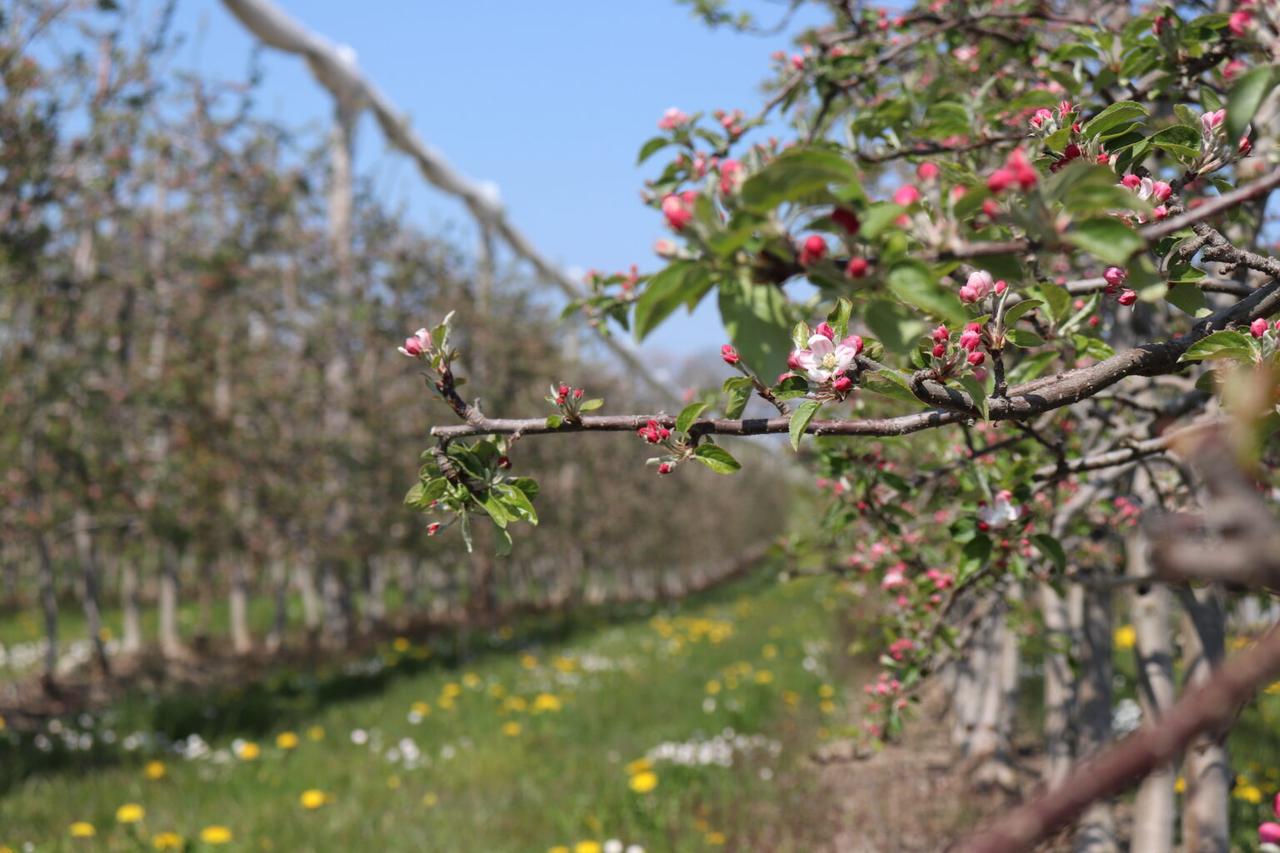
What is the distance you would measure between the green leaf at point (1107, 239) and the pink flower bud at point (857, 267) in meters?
0.18

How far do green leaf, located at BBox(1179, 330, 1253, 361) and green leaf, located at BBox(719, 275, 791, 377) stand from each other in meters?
0.68

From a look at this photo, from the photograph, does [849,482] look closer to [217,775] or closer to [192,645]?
[217,775]

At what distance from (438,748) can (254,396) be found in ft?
18.4

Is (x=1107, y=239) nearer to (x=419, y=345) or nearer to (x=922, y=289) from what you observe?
(x=922, y=289)

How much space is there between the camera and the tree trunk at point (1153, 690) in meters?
2.58

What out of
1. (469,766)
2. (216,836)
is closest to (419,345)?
(216,836)

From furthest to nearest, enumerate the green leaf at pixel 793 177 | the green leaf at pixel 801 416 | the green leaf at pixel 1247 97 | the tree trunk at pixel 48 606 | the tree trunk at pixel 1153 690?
the tree trunk at pixel 48 606 → the tree trunk at pixel 1153 690 → the green leaf at pixel 801 416 → the green leaf at pixel 1247 97 → the green leaf at pixel 793 177

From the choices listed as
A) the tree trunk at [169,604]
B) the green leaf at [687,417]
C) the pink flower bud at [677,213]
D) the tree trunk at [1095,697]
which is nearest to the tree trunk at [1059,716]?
the tree trunk at [1095,697]

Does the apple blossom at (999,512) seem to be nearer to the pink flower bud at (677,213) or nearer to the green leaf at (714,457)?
the green leaf at (714,457)

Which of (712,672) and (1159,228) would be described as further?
(712,672)

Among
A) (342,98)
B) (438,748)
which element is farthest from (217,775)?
(342,98)

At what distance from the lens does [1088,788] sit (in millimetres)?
Answer: 316

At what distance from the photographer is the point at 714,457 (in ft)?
4.27

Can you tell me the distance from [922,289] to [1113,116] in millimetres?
718
